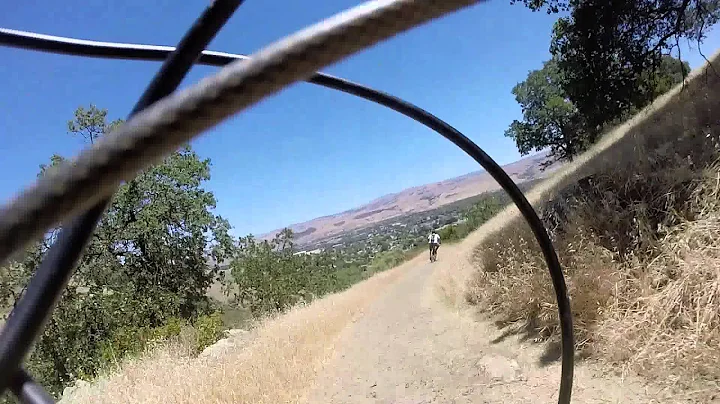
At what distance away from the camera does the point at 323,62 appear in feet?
1.26

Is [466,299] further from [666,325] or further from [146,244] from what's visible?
[146,244]

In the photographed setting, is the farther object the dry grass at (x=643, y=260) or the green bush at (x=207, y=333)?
the green bush at (x=207, y=333)

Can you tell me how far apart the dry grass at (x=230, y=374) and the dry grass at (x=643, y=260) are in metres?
2.49

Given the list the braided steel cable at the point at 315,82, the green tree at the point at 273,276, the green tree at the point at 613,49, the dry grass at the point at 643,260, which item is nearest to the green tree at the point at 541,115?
the green tree at the point at 273,276

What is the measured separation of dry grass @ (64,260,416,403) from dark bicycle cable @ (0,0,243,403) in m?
4.49

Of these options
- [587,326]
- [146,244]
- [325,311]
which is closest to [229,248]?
[146,244]

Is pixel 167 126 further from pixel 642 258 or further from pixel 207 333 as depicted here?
pixel 207 333

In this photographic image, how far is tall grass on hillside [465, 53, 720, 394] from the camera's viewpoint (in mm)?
3902

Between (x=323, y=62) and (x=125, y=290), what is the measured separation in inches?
661

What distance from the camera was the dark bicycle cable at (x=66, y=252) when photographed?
1.86 ft

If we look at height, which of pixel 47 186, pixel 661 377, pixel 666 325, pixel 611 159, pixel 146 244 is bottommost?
pixel 661 377

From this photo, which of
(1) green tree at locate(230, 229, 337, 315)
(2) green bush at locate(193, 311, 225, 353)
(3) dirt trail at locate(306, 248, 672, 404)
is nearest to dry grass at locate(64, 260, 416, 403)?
(3) dirt trail at locate(306, 248, 672, 404)

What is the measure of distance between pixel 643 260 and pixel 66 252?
15.9 feet

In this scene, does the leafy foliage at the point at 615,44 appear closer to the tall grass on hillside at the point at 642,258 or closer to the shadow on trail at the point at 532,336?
the tall grass on hillside at the point at 642,258
